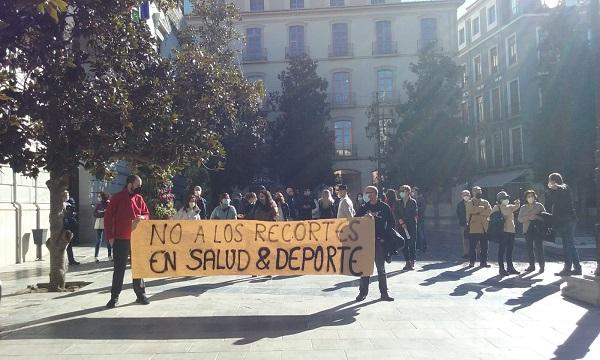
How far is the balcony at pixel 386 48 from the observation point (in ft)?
148

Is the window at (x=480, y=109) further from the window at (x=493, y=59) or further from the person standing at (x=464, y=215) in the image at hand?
the person standing at (x=464, y=215)

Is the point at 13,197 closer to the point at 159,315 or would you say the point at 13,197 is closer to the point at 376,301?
the point at 159,315

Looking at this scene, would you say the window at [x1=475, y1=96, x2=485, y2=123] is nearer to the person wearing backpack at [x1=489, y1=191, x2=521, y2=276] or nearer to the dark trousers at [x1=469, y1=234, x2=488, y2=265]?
the dark trousers at [x1=469, y1=234, x2=488, y2=265]

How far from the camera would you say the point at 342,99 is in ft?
148

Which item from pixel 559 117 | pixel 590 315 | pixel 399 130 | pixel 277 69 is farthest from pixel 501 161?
pixel 590 315

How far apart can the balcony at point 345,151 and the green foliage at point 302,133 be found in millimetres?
3992

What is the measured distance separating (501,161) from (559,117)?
45.3 feet

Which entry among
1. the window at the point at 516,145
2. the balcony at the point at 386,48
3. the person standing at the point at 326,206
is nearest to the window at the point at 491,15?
the balcony at the point at 386,48

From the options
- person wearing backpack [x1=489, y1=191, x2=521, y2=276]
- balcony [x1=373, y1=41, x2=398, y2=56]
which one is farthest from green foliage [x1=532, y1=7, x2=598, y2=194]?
person wearing backpack [x1=489, y1=191, x2=521, y2=276]

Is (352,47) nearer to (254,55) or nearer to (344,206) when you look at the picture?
(254,55)

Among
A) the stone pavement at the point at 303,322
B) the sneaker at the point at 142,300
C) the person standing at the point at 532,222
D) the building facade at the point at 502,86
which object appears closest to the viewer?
the stone pavement at the point at 303,322

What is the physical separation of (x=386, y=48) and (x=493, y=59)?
8021 millimetres

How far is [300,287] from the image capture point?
10.8m

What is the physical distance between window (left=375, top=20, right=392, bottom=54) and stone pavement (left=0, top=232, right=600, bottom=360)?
117 feet
